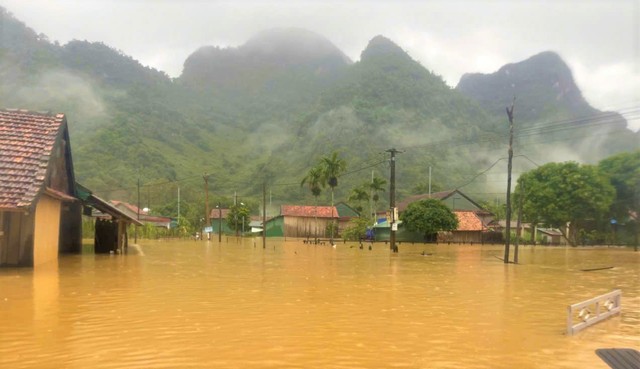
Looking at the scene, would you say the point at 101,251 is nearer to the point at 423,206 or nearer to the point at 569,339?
the point at 569,339

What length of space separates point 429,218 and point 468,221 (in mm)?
9520

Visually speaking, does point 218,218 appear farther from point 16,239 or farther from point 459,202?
point 16,239

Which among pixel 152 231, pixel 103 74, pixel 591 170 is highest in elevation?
pixel 103 74

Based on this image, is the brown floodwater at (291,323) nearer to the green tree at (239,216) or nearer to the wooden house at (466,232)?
the wooden house at (466,232)

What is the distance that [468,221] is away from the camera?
2768 inches

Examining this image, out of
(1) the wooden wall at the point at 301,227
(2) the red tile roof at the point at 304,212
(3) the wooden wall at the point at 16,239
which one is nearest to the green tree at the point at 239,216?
(2) the red tile roof at the point at 304,212

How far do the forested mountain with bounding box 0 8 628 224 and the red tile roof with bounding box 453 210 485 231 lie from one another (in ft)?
33.9

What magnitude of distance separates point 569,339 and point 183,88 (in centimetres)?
17075

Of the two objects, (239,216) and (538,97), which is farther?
(538,97)

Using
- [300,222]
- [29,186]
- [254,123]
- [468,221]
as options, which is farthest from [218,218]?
[29,186]

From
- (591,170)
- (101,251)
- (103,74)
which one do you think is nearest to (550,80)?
(591,170)

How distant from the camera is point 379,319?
11.4 meters

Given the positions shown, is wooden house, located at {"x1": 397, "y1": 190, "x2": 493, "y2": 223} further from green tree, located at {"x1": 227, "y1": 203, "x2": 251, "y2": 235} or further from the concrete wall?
the concrete wall

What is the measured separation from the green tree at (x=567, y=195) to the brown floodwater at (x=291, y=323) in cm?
4112
